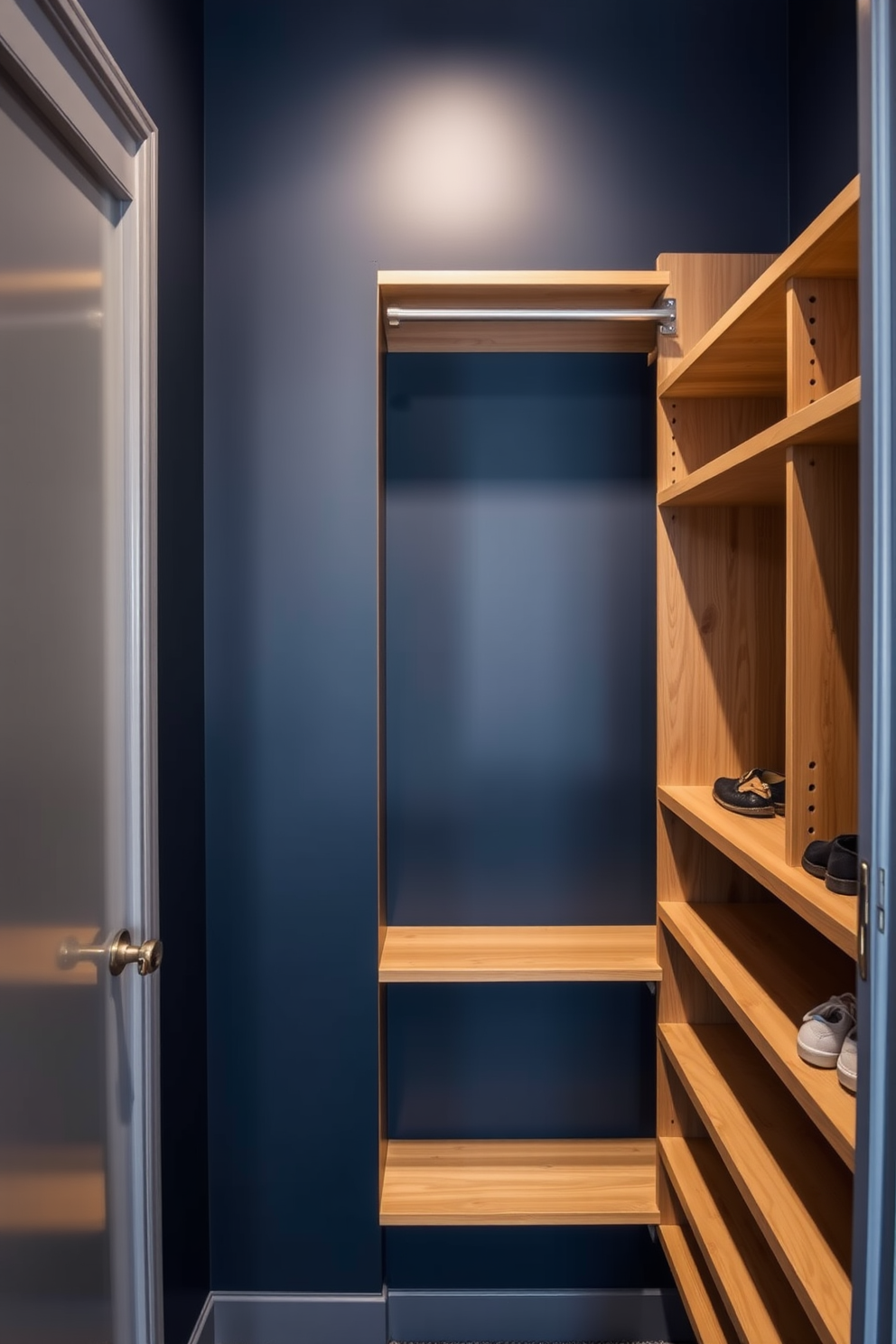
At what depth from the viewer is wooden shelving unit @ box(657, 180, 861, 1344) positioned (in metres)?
1.00

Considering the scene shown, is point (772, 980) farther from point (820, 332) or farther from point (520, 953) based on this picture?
point (820, 332)

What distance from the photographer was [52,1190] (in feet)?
3.42

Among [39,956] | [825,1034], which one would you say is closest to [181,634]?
[39,956]

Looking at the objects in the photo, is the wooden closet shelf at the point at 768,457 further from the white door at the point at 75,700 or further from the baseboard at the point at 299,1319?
the baseboard at the point at 299,1319

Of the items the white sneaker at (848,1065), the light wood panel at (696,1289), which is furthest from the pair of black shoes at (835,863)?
the light wood panel at (696,1289)

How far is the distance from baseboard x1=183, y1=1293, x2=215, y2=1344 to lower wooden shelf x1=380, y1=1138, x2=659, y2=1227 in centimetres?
44

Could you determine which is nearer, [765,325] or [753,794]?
[765,325]

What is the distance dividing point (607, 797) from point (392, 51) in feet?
5.22

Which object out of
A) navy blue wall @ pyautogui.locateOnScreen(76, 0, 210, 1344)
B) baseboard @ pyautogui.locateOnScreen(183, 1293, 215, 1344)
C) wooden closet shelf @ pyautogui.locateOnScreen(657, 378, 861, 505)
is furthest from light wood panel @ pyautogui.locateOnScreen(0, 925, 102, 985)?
wooden closet shelf @ pyautogui.locateOnScreen(657, 378, 861, 505)

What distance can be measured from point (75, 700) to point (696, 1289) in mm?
1368

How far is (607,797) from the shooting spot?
1.79m

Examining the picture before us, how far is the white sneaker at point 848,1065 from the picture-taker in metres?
0.93

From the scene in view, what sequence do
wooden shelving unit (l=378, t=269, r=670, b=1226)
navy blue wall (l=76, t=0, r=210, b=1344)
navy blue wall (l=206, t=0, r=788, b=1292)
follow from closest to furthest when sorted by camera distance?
1. navy blue wall (l=76, t=0, r=210, b=1344)
2. wooden shelving unit (l=378, t=269, r=670, b=1226)
3. navy blue wall (l=206, t=0, r=788, b=1292)

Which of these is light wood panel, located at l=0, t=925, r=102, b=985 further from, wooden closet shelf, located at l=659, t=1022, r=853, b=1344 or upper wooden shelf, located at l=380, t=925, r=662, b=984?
wooden closet shelf, located at l=659, t=1022, r=853, b=1344
